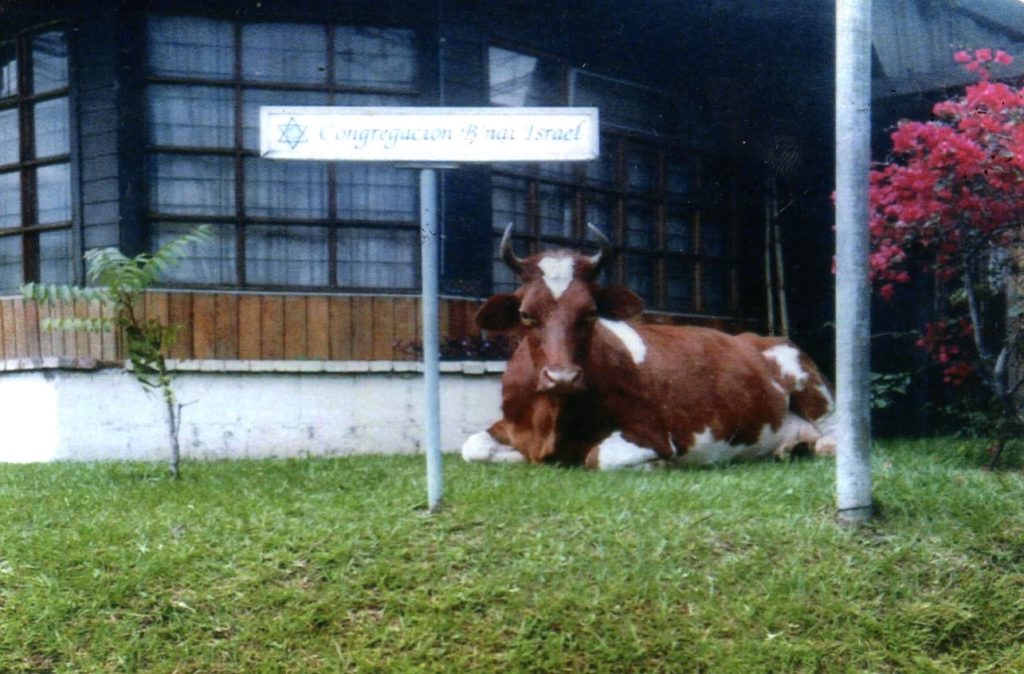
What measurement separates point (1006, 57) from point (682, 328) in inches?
121

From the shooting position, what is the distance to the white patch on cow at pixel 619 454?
7.61 metres

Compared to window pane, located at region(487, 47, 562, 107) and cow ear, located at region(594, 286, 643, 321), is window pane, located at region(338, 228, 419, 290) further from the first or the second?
cow ear, located at region(594, 286, 643, 321)

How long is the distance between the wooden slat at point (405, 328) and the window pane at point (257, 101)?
162 centimetres

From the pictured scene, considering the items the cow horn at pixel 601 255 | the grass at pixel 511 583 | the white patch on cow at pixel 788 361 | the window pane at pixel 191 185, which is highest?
the window pane at pixel 191 185

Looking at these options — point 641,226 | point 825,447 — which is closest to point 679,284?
point 641,226

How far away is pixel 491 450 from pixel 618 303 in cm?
131

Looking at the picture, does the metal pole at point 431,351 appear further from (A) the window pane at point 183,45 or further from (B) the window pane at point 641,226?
(B) the window pane at point 641,226

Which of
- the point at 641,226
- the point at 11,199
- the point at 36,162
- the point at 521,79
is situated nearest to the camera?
the point at 36,162

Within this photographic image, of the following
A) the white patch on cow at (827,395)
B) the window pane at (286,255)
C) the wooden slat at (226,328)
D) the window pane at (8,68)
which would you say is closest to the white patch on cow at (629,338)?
the white patch on cow at (827,395)

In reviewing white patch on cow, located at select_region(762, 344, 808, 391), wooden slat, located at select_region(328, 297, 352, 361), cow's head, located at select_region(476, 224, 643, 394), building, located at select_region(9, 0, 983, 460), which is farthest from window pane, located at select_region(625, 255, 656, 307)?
cow's head, located at select_region(476, 224, 643, 394)

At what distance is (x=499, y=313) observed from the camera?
785 cm

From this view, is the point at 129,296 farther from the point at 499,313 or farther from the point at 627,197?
the point at 627,197

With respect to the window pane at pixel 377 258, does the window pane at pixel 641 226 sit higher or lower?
higher

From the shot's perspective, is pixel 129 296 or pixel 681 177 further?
pixel 681 177
